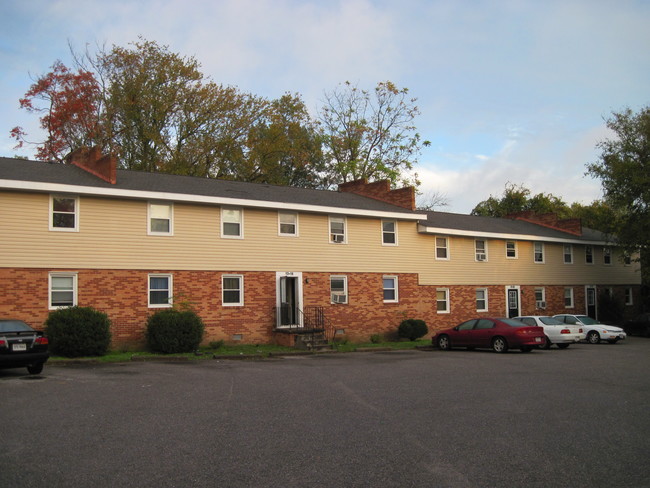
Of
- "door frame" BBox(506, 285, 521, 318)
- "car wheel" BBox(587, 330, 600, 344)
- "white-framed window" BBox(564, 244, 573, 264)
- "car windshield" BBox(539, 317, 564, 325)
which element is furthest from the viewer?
"white-framed window" BBox(564, 244, 573, 264)

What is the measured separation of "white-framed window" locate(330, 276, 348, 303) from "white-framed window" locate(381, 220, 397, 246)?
3054mm

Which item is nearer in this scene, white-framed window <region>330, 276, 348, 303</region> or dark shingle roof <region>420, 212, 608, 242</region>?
white-framed window <region>330, 276, 348, 303</region>

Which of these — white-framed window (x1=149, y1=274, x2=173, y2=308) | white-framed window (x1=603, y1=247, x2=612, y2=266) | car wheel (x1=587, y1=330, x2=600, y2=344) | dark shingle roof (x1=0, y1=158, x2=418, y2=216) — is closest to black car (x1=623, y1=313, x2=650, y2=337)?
white-framed window (x1=603, y1=247, x2=612, y2=266)

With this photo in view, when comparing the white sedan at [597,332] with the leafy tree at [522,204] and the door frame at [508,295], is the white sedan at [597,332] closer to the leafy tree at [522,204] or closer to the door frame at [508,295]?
the door frame at [508,295]

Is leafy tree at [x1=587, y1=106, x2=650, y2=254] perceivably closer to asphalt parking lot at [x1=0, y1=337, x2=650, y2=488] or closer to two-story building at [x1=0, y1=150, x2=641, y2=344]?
two-story building at [x1=0, y1=150, x2=641, y2=344]

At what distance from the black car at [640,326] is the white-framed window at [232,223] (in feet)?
78.6

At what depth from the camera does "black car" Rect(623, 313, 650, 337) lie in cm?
3549

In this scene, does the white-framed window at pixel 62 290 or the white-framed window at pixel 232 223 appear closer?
the white-framed window at pixel 62 290

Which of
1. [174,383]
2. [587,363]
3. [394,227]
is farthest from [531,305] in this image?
[174,383]

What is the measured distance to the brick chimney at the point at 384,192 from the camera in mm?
31453

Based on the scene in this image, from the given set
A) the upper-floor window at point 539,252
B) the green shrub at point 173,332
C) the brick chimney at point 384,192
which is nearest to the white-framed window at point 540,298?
the upper-floor window at point 539,252

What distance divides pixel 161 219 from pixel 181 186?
2.09 meters

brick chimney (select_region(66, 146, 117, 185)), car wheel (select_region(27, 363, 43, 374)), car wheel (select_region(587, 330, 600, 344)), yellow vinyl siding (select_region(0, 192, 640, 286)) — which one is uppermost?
brick chimney (select_region(66, 146, 117, 185))

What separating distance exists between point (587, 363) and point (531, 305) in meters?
18.6
